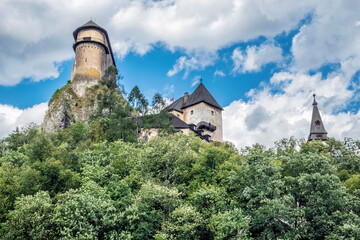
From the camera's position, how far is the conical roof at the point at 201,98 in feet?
237

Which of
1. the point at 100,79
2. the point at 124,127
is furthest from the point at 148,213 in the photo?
the point at 100,79

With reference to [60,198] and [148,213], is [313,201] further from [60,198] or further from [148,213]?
[60,198]

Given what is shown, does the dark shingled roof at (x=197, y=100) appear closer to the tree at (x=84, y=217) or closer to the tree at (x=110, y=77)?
the tree at (x=110, y=77)

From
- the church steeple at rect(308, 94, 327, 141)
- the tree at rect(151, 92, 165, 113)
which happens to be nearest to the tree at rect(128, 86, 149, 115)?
→ the tree at rect(151, 92, 165, 113)

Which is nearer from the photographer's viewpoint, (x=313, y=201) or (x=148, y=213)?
(x=313, y=201)

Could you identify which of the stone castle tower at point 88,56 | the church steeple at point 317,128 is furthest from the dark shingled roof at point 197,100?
the church steeple at point 317,128

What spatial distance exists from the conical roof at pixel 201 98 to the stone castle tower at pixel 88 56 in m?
19.4

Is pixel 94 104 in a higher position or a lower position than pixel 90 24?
lower

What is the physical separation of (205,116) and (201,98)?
421cm

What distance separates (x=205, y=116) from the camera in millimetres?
70562

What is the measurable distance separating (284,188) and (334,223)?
18.2 feet

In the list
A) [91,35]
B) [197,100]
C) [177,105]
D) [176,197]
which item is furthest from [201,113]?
[176,197]

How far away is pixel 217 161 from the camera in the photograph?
116 feet

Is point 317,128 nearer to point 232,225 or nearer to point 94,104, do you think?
point 94,104
